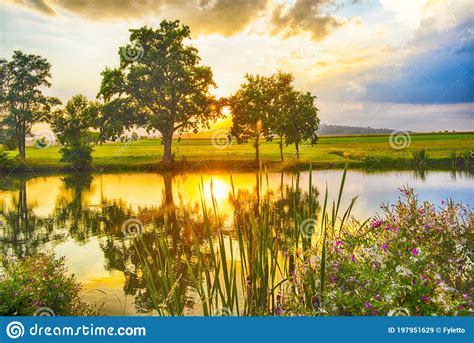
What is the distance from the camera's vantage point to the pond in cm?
945

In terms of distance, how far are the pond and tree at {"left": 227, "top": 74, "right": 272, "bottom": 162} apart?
197 cm

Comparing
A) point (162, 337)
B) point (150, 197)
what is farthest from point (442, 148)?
point (162, 337)

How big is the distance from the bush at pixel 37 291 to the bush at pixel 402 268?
3.61 meters

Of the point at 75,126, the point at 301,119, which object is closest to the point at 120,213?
the point at 301,119

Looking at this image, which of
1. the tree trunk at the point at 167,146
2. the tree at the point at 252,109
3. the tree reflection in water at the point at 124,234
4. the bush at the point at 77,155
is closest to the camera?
the tree reflection in water at the point at 124,234

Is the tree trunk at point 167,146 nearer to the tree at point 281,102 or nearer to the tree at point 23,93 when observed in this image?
the tree at point 23,93

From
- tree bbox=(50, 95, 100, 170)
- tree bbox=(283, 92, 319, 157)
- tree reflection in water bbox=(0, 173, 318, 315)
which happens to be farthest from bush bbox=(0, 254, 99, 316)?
tree bbox=(50, 95, 100, 170)

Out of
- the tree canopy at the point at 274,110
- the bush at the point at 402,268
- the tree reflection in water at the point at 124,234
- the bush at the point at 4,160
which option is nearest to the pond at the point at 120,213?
the tree reflection in water at the point at 124,234

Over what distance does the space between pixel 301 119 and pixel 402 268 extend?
1157 centimetres

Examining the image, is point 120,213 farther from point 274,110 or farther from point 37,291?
point 37,291

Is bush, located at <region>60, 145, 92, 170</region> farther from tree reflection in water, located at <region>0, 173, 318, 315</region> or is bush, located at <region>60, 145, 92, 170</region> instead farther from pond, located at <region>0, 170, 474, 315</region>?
tree reflection in water, located at <region>0, 173, 318, 315</region>

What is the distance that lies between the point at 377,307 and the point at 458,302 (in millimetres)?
700

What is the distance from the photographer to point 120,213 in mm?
18734

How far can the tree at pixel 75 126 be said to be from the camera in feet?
98.3
